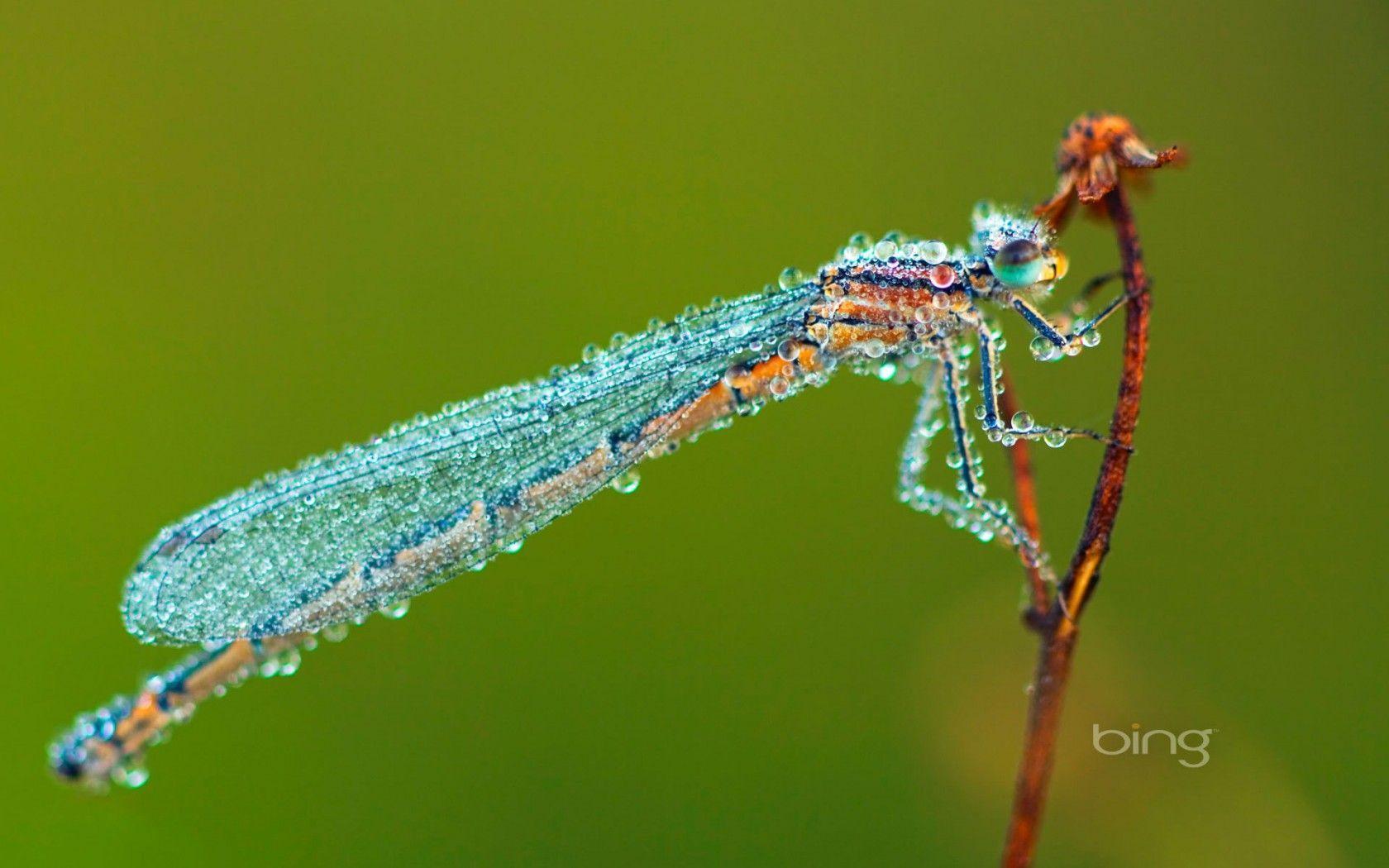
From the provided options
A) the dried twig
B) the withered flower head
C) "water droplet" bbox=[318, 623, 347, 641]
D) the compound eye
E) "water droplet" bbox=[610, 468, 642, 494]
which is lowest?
the dried twig

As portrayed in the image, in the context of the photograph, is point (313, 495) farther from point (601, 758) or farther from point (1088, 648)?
point (1088, 648)

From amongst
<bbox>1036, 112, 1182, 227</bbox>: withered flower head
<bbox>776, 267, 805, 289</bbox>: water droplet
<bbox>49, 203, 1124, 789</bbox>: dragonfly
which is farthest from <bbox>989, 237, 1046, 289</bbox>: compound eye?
<bbox>1036, 112, 1182, 227</bbox>: withered flower head

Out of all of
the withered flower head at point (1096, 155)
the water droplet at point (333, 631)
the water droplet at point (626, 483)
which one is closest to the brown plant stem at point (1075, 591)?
the withered flower head at point (1096, 155)

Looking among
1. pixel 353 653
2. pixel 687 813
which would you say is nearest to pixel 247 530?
pixel 353 653

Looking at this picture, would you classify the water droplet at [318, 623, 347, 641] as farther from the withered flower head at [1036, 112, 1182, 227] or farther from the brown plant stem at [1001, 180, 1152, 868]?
the withered flower head at [1036, 112, 1182, 227]

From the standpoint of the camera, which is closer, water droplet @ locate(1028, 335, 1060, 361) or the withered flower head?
the withered flower head

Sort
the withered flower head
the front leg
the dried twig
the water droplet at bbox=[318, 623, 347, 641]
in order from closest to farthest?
1. the dried twig
2. the withered flower head
3. the front leg
4. the water droplet at bbox=[318, 623, 347, 641]

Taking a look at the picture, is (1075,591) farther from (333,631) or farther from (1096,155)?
(333,631)
